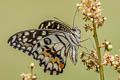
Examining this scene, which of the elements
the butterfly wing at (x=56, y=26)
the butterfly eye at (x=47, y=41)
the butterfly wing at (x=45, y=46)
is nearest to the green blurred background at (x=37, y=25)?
the butterfly wing at (x=45, y=46)

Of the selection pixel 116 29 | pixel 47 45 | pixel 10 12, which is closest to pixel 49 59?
pixel 47 45

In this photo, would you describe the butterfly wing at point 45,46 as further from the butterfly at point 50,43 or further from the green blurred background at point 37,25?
the green blurred background at point 37,25

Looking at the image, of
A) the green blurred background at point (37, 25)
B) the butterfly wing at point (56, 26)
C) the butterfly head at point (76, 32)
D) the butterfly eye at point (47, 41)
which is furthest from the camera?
the green blurred background at point (37, 25)

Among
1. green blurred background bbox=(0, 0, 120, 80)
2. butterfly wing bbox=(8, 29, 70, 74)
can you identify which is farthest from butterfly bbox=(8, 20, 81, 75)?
green blurred background bbox=(0, 0, 120, 80)

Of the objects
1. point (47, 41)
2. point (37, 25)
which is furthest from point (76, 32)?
point (37, 25)

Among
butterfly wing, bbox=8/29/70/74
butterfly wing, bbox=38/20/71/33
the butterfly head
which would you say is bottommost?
butterfly wing, bbox=8/29/70/74

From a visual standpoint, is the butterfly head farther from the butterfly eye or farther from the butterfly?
the butterfly eye

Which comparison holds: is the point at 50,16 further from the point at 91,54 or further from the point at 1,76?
the point at 91,54

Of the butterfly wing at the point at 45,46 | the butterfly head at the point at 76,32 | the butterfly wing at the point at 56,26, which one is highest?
the butterfly wing at the point at 56,26

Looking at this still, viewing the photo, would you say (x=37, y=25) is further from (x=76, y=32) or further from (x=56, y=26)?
(x=76, y=32)
